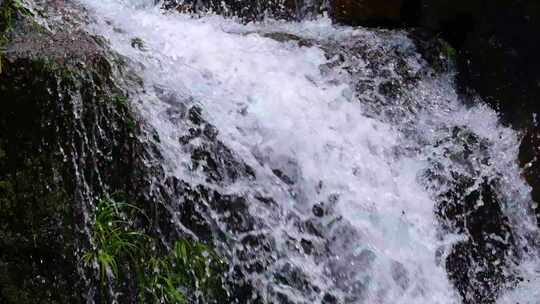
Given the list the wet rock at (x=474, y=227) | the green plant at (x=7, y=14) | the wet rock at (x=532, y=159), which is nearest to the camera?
the green plant at (x=7, y=14)

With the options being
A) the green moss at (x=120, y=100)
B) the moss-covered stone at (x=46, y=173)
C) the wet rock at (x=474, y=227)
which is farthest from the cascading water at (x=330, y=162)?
the moss-covered stone at (x=46, y=173)

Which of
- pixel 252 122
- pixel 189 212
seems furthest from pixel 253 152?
pixel 189 212

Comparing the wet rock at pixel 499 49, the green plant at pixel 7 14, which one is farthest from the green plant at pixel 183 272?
the wet rock at pixel 499 49

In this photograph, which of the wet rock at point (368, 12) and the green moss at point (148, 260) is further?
the wet rock at point (368, 12)

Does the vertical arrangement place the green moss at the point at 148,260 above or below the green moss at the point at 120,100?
below

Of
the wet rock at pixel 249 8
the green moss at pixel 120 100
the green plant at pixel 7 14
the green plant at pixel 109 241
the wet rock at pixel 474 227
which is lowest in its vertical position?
the wet rock at pixel 474 227

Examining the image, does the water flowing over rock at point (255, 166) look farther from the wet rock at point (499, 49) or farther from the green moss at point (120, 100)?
the wet rock at point (499, 49)

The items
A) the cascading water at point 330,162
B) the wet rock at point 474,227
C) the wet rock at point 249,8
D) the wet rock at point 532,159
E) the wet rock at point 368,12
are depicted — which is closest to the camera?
the cascading water at point 330,162

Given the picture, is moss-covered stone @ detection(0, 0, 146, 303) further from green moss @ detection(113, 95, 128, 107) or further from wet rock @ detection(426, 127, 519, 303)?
wet rock @ detection(426, 127, 519, 303)

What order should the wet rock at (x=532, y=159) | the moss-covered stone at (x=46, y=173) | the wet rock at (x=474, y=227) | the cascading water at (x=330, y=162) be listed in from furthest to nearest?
the wet rock at (x=532, y=159) → the wet rock at (x=474, y=227) → the cascading water at (x=330, y=162) → the moss-covered stone at (x=46, y=173)

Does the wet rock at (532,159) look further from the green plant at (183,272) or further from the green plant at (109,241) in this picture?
the green plant at (109,241)

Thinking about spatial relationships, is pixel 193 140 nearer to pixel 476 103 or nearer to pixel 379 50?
pixel 379 50

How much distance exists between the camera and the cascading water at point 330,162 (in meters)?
3.02

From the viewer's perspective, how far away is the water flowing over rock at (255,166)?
2.80 meters
